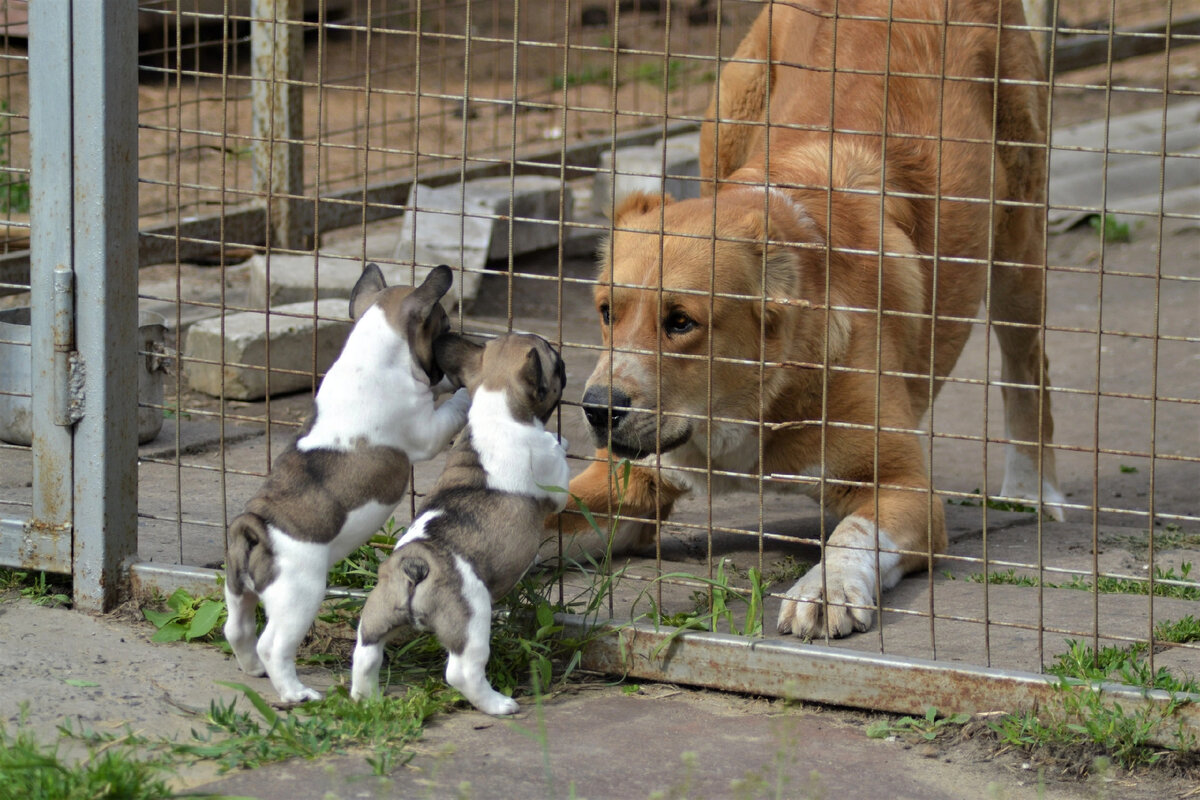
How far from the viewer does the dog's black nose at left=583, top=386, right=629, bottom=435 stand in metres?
3.18

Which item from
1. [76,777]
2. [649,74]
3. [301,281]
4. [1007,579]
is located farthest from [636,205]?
[649,74]

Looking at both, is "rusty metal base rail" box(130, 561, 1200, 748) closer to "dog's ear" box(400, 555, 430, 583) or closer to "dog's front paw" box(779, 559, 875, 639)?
"dog's front paw" box(779, 559, 875, 639)

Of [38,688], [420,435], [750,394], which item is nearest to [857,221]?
[750,394]

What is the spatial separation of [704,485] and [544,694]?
1.12 m

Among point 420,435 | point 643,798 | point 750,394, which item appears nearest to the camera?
point 643,798

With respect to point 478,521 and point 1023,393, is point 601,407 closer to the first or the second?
point 478,521

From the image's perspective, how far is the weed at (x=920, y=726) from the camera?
2674 mm

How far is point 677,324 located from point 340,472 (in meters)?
1.07

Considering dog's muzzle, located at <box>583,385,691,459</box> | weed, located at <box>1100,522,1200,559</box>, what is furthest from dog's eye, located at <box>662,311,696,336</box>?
weed, located at <box>1100,522,1200,559</box>

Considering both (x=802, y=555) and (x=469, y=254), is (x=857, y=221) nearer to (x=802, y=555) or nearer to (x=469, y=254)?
(x=802, y=555)

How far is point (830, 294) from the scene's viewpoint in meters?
3.40

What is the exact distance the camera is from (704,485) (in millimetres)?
3789

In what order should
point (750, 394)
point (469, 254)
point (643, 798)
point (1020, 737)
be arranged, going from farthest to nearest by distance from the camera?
point (469, 254)
point (750, 394)
point (1020, 737)
point (643, 798)

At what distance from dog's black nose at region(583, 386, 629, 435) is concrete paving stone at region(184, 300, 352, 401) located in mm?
2240
